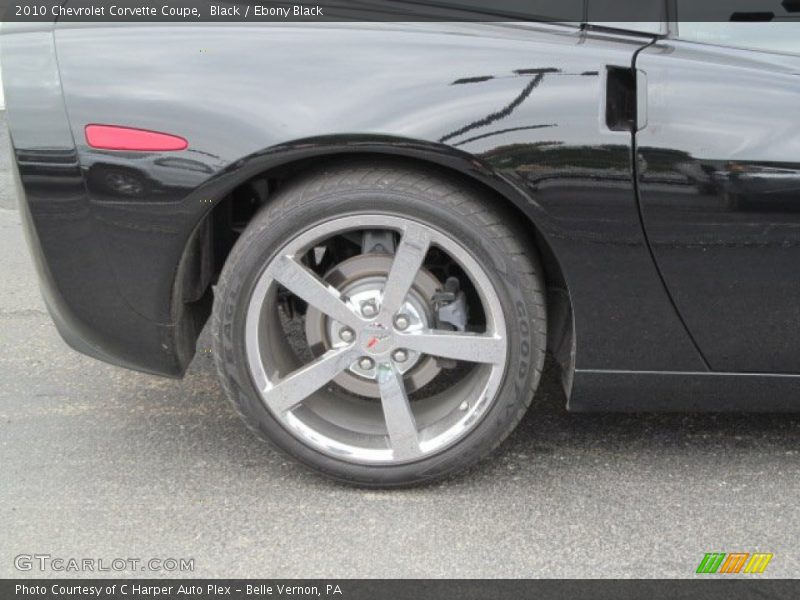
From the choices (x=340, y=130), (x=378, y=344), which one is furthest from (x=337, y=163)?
(x=378, y=344)

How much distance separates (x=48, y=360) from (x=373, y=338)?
62.4 inches

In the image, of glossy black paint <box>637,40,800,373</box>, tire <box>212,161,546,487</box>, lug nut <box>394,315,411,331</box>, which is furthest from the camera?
lug nut <box>394,315,411,331</box>

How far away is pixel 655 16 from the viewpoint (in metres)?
2.62

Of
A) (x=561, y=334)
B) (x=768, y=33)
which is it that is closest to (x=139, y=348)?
(x=561, y=334)

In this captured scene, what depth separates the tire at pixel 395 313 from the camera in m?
2.62

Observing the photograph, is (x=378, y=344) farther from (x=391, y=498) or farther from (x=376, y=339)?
(x=391, y=498)

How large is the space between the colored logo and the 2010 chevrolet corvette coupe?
389mm

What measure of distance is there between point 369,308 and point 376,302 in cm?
2

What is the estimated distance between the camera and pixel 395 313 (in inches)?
108

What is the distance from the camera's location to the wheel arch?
2.54 m

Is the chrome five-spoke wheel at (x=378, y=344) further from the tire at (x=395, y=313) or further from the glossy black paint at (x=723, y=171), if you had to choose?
the glossy black paint at (x=723, y=171)

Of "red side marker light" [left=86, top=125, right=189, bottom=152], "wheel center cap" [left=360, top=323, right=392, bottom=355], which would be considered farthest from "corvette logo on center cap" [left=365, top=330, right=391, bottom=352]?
"red side marker light" [left=86, top=125, right=189, bottom=152]

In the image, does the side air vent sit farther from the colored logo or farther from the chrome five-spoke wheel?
the colored logo

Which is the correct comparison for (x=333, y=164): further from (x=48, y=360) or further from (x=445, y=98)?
(x=48, y=360)
